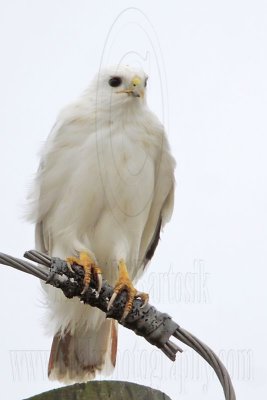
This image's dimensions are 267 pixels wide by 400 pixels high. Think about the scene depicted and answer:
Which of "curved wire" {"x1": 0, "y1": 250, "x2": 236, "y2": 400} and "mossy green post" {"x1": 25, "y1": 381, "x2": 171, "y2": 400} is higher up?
"curved wire" {"x1": 0, "y1": 250, "x2": 236, "y2": 400}

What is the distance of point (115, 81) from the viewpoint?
5.60 metres

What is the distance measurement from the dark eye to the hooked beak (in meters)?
0.08

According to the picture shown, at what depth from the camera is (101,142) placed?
5469mm

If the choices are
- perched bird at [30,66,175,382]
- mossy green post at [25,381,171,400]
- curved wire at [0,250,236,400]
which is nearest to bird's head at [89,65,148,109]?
perched bird at [30,66,175,382]

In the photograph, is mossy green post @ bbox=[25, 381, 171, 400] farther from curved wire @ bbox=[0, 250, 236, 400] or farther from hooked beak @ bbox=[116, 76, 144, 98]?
hooked beak @ bbox=[116, 76, 144, 98]

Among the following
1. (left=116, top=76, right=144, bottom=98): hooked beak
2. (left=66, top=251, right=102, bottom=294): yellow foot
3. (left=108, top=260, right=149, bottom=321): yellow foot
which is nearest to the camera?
(left=108, top=260, right=149, bottom=321): yellow foot

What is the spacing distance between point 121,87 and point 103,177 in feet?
2.00

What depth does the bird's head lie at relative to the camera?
5504 mm

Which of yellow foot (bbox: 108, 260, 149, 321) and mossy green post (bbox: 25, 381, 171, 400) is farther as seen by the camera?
yellow foot (bbox: 108, 260, 149, 321)

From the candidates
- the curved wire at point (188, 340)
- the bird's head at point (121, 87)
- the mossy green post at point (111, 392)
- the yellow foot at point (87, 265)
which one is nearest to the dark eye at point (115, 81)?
the bird's head at point (121, 87)

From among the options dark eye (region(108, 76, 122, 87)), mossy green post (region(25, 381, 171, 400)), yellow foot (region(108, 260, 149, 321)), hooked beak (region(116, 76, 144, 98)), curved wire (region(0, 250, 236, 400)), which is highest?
dark eye (region(108, 76, 122, 87))

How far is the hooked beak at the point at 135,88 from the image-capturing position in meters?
5.47

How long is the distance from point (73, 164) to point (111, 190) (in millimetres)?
297

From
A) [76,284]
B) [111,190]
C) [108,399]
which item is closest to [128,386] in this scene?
[108,399]
